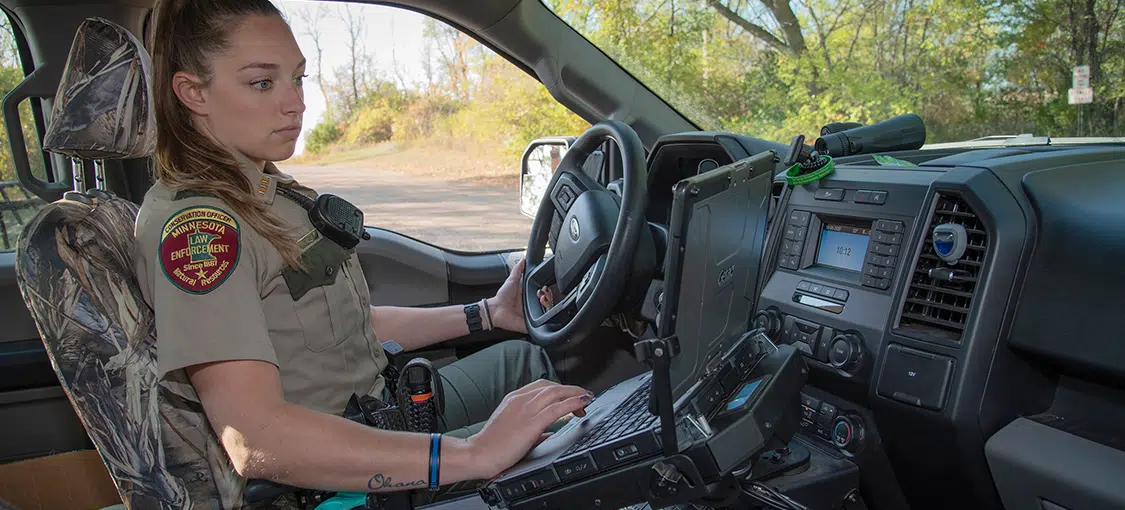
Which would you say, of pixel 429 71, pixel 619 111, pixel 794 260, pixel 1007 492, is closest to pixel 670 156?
pixel 619 111

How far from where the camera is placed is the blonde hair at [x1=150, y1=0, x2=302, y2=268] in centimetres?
128

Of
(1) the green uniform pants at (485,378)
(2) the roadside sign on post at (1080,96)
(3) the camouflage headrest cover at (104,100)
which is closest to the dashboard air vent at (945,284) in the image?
(2) the roadside sign on post at (1080,96)

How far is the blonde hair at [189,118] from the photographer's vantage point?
1.28 metres

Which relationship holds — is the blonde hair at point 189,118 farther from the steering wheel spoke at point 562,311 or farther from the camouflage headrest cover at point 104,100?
the steering wheel spoke at point 562,311

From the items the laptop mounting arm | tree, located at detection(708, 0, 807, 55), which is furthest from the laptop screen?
tree, located at detection(708, 0, 807, 55)

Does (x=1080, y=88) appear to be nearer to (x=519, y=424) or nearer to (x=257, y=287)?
(x=519, y=424)

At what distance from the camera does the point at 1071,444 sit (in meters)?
1.33

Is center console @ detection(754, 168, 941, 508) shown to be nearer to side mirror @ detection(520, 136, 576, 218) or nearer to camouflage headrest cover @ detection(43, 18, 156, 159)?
side mirror @ detection(520, 136, 576, 218)

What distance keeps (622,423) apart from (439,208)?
75.2 inches

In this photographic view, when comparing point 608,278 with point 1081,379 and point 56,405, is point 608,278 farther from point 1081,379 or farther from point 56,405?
point 56,405

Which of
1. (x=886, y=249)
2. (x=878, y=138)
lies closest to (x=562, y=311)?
(x=886, y=249)

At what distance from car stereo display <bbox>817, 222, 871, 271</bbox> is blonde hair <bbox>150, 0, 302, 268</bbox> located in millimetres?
1161

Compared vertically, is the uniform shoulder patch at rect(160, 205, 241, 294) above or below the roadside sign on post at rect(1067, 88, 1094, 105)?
below

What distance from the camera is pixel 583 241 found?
178cm
